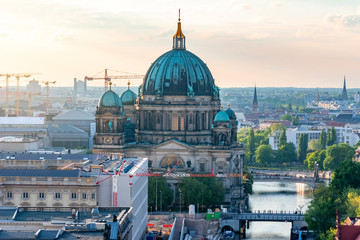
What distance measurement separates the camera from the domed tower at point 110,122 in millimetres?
152625

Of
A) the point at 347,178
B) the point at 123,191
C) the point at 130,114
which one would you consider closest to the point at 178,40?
the point at 130,114

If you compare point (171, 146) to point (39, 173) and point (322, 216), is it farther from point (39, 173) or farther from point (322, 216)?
point (39, 173)

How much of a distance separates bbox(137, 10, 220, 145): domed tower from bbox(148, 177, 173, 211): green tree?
14704 millimetres

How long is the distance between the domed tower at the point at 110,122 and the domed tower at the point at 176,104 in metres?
5.27

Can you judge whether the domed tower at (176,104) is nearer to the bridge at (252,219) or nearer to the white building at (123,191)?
the bridge at (252,219)

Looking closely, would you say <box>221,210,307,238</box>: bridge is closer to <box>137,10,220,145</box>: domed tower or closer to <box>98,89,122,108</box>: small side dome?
<box>137,10,220,145</box>: domed tower

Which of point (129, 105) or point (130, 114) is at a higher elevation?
point (129, 105)

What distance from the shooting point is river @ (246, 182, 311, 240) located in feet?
440

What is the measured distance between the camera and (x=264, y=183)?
19675cm

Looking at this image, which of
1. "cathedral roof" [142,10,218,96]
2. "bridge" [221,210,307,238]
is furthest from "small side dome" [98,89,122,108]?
"bridge" [221,210,307,238]

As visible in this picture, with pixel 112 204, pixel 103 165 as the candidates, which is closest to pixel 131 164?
pixel 103 165

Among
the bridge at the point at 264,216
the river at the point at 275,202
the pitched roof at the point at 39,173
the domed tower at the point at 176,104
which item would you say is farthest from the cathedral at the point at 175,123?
the pitched roof at the point at 39,173

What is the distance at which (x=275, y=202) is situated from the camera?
164625 millimetres

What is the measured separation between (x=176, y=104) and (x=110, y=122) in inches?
390
